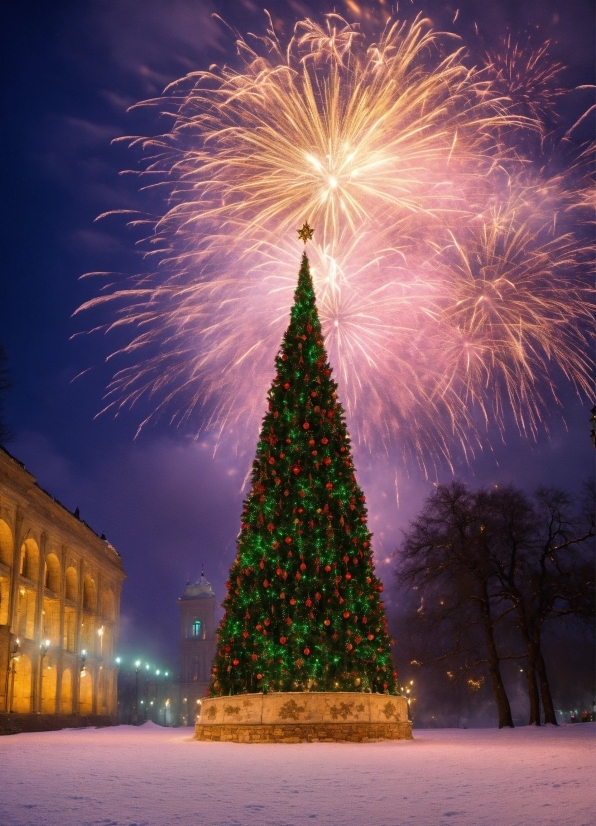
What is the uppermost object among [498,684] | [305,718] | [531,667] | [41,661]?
[41,661]

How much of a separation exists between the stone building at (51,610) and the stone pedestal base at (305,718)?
20.2 metres

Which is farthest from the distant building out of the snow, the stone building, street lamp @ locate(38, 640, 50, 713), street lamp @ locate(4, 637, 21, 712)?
the snow

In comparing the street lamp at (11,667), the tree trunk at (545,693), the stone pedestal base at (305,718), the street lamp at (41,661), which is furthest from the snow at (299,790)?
the street lamp at (41,661)

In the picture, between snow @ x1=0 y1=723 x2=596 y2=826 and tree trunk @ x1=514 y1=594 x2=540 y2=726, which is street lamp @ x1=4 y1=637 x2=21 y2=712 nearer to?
tree trunk @ x1=514 y1=594 x2=540 y2=726

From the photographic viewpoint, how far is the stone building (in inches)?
1571

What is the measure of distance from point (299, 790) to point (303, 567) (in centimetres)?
1087

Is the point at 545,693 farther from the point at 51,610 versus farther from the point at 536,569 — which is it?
the point at 51,610

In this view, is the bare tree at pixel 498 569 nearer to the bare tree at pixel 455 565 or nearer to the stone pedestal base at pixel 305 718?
the bare tree at pixel 455 565

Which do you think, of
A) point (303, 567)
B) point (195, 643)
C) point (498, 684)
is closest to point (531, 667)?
point (498, 684)

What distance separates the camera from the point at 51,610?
50.1 metres

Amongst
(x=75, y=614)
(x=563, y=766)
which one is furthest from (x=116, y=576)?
(x=563, y=766)

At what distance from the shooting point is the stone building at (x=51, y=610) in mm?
39906

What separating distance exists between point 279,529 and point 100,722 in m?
43.0

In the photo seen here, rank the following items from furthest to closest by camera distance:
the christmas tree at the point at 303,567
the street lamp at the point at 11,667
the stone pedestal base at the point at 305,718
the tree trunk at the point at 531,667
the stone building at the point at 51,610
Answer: the stone building at the point at 51,610 < the street lamp at the point at 11,667 < the tree trunk at the point at 531,667 < the christmas tree at the point at 303,567 < the stone pedestal base at the point at 305,718
